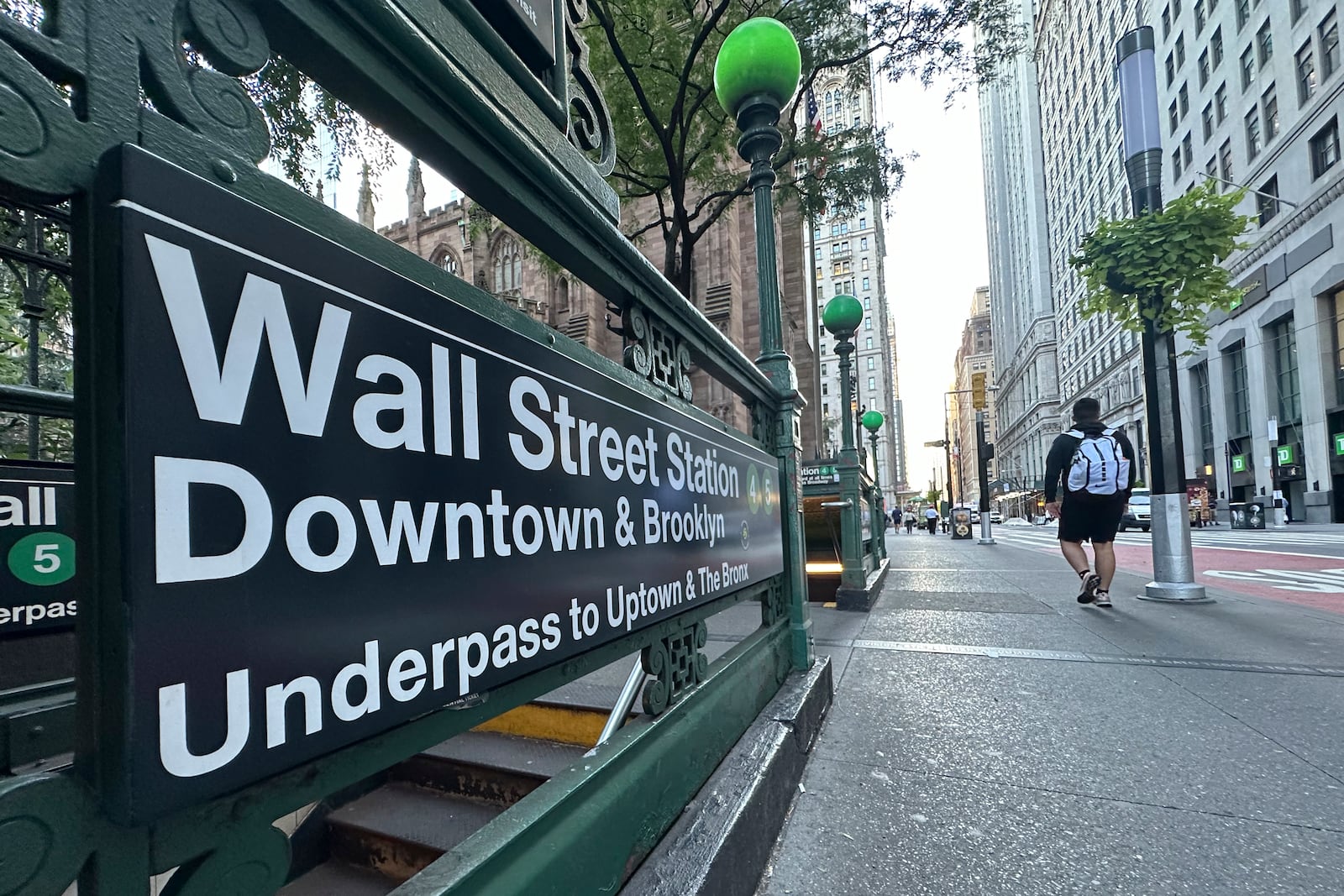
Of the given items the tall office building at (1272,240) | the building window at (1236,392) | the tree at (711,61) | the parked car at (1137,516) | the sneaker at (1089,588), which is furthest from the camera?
the building window at (1236,392)

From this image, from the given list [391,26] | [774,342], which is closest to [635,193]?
[774,342]

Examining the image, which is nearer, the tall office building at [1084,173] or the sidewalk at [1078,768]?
the sidewalk at [1078,768]

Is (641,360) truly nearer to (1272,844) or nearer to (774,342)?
(774,342)

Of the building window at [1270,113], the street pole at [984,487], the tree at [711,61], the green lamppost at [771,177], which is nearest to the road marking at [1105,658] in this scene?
the green lamppost at [771,177]

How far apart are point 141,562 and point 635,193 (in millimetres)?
11456

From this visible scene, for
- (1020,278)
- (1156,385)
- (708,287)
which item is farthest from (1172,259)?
Answer: (1020,278)

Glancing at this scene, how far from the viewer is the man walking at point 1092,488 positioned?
5.64m

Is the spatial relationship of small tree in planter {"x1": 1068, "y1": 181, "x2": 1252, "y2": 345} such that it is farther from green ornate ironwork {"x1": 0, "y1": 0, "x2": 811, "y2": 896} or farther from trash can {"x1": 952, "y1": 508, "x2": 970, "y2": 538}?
trash can {"x1": 952, "y1": 508, "x2": 970, "y2": 538}

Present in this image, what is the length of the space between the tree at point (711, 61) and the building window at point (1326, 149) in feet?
86.3

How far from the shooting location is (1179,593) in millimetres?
5867

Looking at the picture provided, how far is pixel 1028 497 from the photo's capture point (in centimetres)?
6544

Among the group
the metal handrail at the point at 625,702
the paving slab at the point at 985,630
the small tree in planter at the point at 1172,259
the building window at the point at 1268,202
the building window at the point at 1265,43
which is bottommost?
the paving slab at the point at 985,630

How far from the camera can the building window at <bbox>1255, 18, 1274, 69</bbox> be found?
2845cm

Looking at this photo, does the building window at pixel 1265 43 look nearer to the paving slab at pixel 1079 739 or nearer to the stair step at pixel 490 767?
the paving slab at pixel 1079 739
